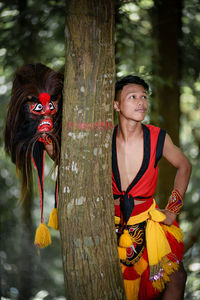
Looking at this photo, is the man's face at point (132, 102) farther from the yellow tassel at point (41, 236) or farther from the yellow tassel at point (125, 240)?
the yellow tassel at point (41, 236)

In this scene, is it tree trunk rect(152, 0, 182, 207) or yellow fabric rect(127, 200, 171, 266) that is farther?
tree trunk rect(152, 0, 182, 207)

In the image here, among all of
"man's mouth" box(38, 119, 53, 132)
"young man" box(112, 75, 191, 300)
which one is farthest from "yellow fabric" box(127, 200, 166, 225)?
"man's mouth" box(38, 119, 53, 132)

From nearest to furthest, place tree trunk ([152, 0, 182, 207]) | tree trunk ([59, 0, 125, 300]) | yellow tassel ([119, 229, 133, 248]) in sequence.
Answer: tree trunk ([59, 0, 125, 300]), yellow tassel ([119, 229, 133, 248]), tree trunk ([152, 0, 182, 207])

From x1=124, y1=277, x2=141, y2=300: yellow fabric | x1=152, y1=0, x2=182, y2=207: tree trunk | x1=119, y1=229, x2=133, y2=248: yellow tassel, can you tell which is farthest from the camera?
x1=152, y1=0, x2=182, y2=207: tree trunk

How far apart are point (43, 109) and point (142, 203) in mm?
765

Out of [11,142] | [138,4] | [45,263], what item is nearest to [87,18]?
[11,142]

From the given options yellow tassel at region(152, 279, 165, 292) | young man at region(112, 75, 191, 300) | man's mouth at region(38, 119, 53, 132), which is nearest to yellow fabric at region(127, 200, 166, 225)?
young man at region(112, 75, 191, 300)

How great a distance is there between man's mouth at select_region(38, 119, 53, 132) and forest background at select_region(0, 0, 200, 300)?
0.69 meters

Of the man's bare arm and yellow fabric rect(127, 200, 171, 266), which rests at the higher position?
the man's bare arm

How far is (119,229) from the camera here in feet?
6.26

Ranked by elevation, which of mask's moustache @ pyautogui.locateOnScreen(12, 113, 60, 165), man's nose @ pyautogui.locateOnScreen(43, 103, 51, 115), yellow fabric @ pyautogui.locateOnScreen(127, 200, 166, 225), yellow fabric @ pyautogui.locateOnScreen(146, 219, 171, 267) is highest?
man's nose @ pyautogui.locateOnScreen(43, 103, 51, 115)

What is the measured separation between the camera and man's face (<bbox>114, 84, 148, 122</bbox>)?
6.12 ft

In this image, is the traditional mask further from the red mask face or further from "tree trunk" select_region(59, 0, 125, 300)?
"tree trunk" select_region(59, 0, 125, 300)

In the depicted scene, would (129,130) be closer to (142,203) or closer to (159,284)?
(142,203)
